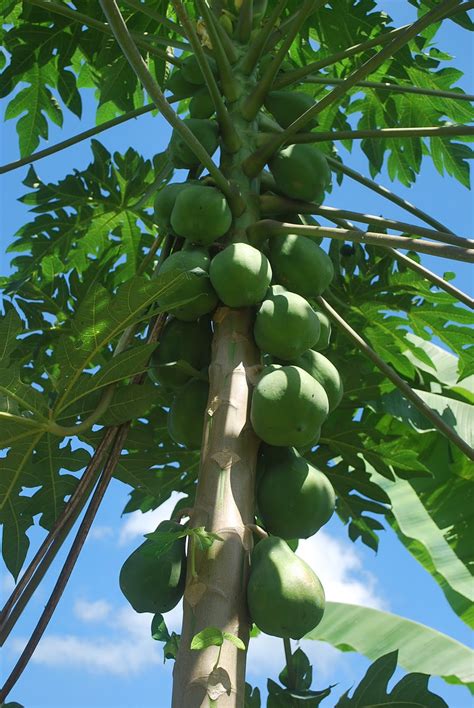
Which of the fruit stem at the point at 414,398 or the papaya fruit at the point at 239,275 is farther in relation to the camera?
the fruit stem at the point at 414,398

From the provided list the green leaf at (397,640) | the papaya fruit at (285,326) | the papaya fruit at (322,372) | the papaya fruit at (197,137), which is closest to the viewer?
the papaya fruit at (285,326)

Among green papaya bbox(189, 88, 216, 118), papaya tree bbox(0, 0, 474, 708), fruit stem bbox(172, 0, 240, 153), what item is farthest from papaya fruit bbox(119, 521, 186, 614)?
green papaya bbox(189, 88, 216, 118)

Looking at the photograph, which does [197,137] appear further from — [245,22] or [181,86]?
[245,22]

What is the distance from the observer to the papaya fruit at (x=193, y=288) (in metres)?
1.90

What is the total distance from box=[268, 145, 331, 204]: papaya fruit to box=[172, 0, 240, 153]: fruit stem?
0.46ft

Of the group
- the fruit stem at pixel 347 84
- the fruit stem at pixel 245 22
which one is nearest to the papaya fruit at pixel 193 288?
the fruit stem at pixel 347 84

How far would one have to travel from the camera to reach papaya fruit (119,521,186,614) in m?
1.62

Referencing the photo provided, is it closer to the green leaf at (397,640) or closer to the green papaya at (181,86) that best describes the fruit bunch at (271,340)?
the green papaya at (181,86)

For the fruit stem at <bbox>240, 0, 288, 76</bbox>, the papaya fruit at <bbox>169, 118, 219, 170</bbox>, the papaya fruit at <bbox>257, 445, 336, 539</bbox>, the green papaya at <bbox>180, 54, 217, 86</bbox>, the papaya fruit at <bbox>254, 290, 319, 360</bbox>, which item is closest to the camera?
the papaya fruit at <bbox>257, 445, 336, 539</bbox>

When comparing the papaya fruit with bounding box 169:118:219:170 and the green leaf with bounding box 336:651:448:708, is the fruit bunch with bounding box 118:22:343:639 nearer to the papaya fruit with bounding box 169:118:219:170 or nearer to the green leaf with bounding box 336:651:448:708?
the papaya fruit with bounding box 169:118:219:170

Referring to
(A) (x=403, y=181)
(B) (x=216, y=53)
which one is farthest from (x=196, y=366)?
(A) (x=403, y=181)

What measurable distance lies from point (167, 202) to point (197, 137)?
0.22 metres

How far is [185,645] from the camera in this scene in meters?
1.49

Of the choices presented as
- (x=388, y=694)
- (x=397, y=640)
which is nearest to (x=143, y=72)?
(x=388, y=694)
